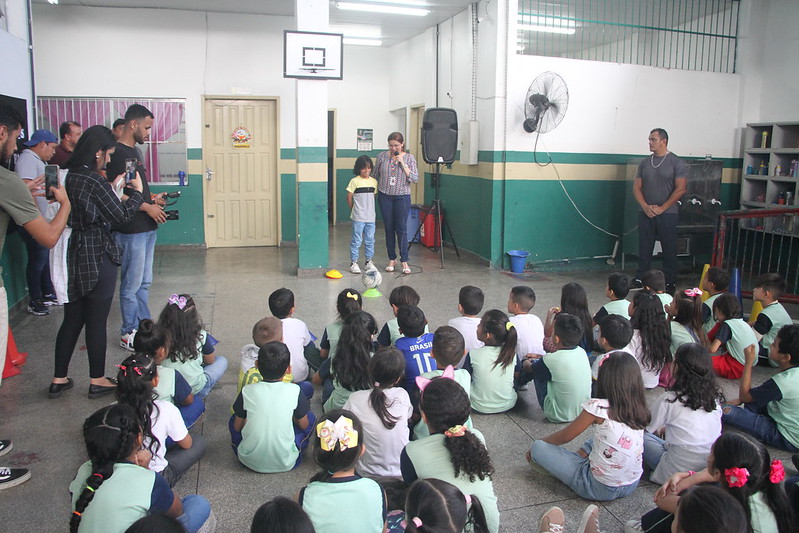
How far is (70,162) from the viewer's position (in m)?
3.63

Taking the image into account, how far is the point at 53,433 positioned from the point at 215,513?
1.20m

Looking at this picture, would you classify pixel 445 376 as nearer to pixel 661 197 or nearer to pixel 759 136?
pixel 661 197

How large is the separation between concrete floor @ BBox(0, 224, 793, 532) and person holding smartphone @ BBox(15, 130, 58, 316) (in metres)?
0.13

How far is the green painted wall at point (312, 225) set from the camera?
6898 millimetres

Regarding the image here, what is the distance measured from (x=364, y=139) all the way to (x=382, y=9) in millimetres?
3382

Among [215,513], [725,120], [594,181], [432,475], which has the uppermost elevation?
[725,120]

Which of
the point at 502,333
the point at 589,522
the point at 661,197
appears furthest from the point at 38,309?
the point at 661,197

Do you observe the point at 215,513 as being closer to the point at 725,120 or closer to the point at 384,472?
the point at 384,472

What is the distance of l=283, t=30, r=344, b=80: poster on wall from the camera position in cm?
643

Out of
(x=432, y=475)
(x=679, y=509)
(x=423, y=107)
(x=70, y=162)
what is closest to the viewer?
(x=679, y=509)

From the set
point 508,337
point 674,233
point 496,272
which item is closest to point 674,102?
point 674,233

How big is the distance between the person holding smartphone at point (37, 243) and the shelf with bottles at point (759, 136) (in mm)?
7570

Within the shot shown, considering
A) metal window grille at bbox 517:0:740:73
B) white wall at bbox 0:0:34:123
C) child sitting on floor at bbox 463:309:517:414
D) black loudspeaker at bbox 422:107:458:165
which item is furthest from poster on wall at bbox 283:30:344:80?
child sitting on floor at bbox 463:309:517:414

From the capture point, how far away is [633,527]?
2.37 meters
